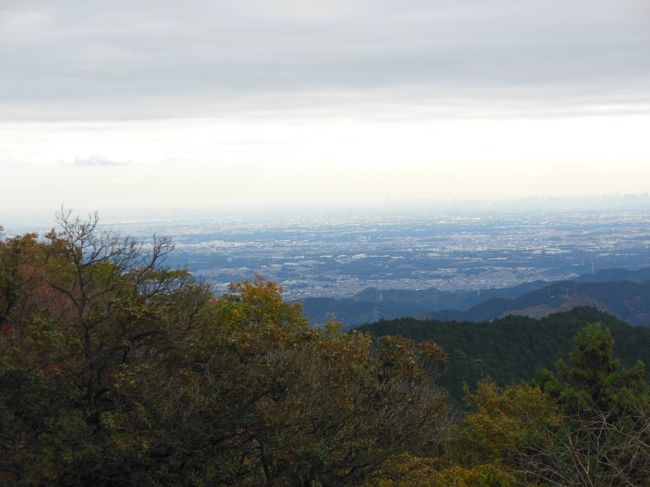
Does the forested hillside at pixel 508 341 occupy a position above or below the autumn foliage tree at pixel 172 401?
below

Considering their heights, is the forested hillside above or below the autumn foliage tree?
below

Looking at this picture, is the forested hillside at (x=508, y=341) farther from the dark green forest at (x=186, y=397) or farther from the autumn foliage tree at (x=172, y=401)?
the autumn foliage tree at (x=172, y=401)

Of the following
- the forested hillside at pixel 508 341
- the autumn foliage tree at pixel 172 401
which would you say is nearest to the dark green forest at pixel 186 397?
the autumn foliage tree at pixel 172 401

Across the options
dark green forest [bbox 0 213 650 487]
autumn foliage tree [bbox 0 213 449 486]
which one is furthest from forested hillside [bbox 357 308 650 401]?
autumn foliage tree [bbox 0 213 449 486]

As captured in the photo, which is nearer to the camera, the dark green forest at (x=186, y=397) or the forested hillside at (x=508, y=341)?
the dark green forest at (x=186, y=397)

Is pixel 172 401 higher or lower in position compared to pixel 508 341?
higher

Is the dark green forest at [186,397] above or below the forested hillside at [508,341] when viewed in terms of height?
above

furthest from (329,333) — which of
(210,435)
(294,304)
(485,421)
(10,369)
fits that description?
(10,369)

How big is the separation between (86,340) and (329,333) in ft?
38.2

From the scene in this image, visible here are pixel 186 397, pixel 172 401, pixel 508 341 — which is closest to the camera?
pixel 172 401

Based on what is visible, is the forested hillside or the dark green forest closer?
the dark green forest

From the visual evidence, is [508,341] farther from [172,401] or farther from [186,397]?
[172,401]

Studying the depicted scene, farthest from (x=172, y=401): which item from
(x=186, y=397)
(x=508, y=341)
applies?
(x=508, y=341)

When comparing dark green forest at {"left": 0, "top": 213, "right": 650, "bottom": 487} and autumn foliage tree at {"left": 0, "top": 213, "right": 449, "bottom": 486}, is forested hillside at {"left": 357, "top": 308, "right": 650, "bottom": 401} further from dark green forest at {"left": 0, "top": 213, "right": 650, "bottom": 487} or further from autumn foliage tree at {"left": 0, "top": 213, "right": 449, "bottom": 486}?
autumn foliage tree at {"left": 0, "top": 213, "right": 449, "bottom": 486}
